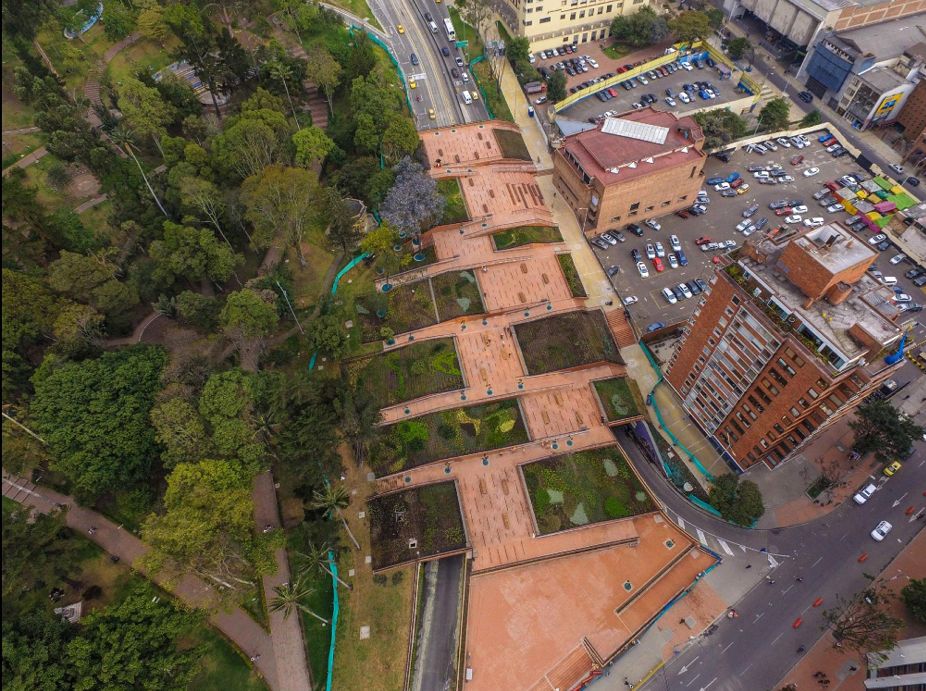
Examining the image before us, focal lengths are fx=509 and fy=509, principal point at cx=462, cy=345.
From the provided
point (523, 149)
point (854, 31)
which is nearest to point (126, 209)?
point (523, 149)

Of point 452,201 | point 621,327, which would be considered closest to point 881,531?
point 621,327

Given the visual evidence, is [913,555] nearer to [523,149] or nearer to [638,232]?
[638,232]

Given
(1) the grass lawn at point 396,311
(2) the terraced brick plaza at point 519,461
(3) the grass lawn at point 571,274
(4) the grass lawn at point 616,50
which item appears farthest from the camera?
(4) the grass lawn at point 616,50

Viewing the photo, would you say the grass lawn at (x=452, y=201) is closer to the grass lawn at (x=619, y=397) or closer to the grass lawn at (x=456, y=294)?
the grass lawn at (x=456, y=294)

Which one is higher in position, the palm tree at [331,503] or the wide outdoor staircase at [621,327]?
the wide outdoor staircase at [621,327]

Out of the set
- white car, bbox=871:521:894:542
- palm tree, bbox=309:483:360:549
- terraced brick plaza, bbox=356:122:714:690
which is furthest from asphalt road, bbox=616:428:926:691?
palm tree, bbox=309:483:360:549

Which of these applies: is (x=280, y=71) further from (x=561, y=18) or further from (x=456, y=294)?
(x=561, y=18)

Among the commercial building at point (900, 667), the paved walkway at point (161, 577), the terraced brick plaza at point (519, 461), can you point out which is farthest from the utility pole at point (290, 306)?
the commercial building at point (900, 667)
